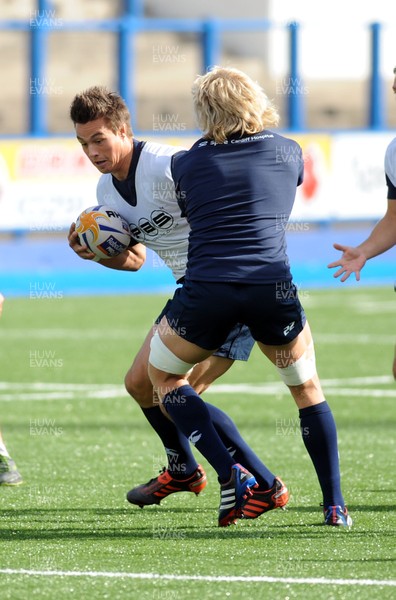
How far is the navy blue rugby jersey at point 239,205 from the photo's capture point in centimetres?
585

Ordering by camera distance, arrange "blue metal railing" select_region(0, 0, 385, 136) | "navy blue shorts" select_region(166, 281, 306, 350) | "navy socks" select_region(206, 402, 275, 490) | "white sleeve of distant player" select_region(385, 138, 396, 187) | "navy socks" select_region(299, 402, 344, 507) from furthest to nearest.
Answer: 1. "blue metal railing" select_region(0, 0, 385, 136)
2. "navy socks" select_region(206, 402, 275, 490)
3. "white sleeve of distant player" select_region(385, 138, 396, 187)
4. "navy socks" select_region(299, 402, 344, 507)
5. "navy blue shorts" select_region(166, 281, 306, 350)

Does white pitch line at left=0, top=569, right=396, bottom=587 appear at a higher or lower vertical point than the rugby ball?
lower

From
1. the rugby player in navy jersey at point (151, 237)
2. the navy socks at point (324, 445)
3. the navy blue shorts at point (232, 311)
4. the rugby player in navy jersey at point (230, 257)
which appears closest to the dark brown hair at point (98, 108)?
the rugby player in navy jersey at point (151, 237)

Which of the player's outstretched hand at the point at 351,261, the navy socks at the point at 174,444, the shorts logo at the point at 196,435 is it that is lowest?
the navy socks at the point at 174,444

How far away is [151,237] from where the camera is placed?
6.66 m

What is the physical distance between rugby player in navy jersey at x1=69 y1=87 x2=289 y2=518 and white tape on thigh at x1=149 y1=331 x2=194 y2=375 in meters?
0.40

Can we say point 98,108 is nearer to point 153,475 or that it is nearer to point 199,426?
point 199,426

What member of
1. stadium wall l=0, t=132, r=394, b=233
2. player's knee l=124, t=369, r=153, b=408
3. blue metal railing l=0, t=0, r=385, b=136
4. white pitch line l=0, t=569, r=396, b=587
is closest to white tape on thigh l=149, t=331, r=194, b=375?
player's knee l=124, t=369, r=153, b=408

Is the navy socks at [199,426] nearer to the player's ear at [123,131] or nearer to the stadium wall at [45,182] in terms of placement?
the player's ear at [123,131]

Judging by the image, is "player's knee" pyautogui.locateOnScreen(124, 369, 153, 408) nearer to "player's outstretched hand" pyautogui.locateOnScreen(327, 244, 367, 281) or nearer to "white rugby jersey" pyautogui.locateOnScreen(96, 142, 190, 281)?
"white rugby jersey" pyautogui.locateOnScreen(96, 142, 190, 281)

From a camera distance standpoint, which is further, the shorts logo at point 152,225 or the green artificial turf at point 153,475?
the shorts logo at point 152,225

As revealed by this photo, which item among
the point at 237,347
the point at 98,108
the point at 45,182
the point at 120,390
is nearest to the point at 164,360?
the point at 237,347

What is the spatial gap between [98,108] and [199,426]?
1.55 meters

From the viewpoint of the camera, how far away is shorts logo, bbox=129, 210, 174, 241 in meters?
6.50
